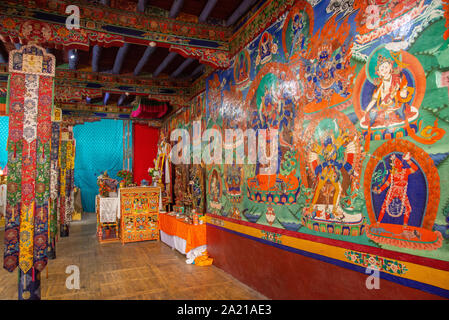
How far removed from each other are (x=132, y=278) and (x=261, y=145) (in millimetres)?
3056

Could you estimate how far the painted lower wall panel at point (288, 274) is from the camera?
8.50 feet

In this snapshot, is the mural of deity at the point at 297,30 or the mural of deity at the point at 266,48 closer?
the mural of deity at the point at 297,30

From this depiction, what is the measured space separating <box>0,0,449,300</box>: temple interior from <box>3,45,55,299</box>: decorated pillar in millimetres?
17

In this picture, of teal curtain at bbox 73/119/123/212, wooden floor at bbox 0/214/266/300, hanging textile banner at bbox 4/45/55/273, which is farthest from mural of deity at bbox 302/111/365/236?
teal curtain at bbox 73/119/123/212

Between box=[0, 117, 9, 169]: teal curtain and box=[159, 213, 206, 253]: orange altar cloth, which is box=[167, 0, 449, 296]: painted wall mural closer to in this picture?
box=[159, 213, 206, 253]: orange altar cloth

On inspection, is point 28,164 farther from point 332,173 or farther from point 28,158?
point 332,173

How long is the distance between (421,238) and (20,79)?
4.75 meters

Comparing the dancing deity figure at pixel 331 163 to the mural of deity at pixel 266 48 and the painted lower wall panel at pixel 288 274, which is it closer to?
the painted lower wall panel at pixel 288 274

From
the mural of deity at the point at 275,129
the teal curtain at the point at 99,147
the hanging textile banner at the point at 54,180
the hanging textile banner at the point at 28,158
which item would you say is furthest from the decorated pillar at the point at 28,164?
the teal curtain at the point at 99,147

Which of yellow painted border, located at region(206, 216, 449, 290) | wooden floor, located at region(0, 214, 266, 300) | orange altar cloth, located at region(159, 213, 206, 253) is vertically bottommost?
wooden floor, located at region(0, 214, 266, 300)

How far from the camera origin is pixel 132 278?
489cm

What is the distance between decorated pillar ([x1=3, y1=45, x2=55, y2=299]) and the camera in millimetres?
3766

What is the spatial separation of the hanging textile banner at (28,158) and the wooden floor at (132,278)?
0.82 metres

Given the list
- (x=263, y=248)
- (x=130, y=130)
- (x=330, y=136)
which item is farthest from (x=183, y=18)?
(x=130, y=130)
